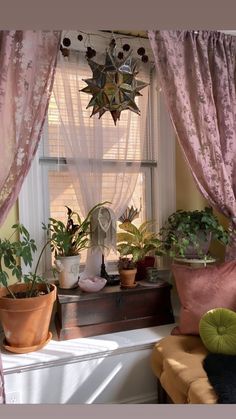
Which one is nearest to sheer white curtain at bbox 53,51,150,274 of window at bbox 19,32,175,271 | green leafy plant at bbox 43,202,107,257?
window at bbox 19,32,175,271

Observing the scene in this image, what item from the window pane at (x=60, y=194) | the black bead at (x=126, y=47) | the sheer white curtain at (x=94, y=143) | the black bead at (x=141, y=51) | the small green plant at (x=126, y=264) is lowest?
the small green plant at (x=126, y=264)

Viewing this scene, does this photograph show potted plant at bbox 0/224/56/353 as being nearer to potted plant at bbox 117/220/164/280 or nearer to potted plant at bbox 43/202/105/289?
potted plant at bbox 43/202/105/289

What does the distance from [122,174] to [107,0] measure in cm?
197

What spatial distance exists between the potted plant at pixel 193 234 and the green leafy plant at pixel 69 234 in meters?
0.55

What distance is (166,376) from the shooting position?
1.59 m

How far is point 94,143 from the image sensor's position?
83.9 inches

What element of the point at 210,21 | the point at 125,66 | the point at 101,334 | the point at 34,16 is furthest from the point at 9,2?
the point at 101,334

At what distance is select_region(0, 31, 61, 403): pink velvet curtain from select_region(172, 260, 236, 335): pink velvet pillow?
1081 mm

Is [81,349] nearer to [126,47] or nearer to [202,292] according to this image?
[202,292]

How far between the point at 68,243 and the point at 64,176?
52 cm

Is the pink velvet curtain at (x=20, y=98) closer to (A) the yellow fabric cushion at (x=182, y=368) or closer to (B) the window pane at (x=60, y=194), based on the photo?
(B) the window pane at (x=60, y=194)

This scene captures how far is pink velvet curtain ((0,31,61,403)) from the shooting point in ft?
4.81

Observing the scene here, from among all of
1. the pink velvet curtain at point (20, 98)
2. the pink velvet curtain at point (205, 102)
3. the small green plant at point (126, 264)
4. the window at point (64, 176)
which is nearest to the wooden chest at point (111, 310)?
the small green plant at point (126, 264)

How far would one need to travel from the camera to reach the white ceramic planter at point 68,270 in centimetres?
189
